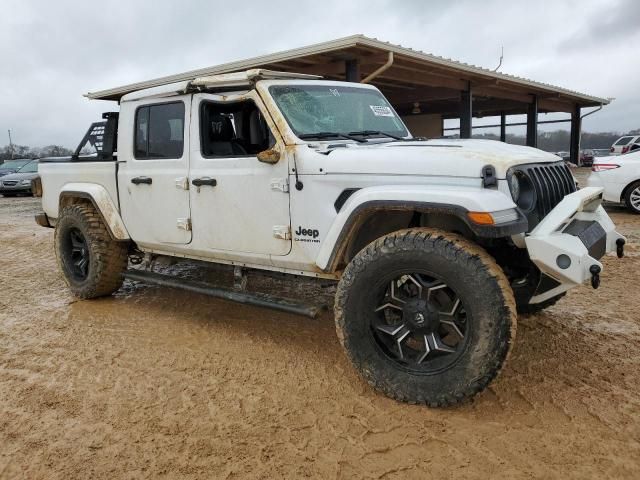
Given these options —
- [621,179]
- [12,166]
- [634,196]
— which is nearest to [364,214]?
[621,179]

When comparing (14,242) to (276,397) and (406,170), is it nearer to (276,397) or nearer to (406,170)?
(276,397)

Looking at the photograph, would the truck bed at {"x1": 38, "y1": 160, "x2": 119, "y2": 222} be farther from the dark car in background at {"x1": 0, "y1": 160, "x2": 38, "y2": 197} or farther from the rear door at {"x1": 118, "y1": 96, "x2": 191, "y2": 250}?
the dark car in background at {"x1": 0, "y1": 160, "x2": 38, "y2": 197}

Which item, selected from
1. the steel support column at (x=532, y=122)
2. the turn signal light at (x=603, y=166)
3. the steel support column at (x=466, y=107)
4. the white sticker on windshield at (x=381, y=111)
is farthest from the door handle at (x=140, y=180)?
the steel support column at (x=532, y=122)

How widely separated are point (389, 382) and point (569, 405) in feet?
3.29

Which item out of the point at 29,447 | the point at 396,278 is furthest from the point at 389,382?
the point at 29,447

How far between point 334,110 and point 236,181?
3.06 ft

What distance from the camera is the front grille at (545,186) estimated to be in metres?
3.21

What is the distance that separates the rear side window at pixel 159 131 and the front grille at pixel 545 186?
263 centimetres

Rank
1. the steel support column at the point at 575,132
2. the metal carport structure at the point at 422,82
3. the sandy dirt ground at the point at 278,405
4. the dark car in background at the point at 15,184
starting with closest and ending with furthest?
the sandy dirt ground at the point at 278,405 → the metal carport structure at the point at 422,82 → the dark car in background at the point at 15,184 → the steel support column at the point at 575,132

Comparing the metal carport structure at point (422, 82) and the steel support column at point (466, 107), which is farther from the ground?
the metal carport structure at point (422, 82)

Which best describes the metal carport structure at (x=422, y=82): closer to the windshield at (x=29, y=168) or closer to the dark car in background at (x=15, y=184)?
the dark car in background at (x=15, y=184)

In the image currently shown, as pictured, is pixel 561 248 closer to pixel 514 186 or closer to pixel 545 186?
pixel 514 186

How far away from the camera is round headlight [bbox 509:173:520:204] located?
304cm

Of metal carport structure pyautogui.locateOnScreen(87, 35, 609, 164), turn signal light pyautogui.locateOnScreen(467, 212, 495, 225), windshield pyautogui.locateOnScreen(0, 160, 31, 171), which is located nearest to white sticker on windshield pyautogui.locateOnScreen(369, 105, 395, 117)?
turn signal light pyautogui.locateOnScreen(467, 212, 495, 225)
